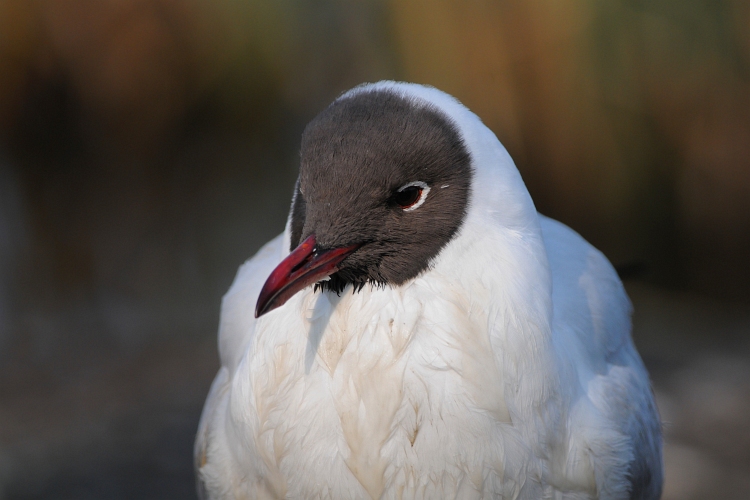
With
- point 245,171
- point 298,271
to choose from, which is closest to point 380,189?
point 298,271

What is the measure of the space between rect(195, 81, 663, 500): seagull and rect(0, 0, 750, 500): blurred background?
2170 millimetres

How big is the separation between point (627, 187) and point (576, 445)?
279 cm

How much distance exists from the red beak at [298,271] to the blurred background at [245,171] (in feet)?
8.12

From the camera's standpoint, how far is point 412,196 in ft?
6.05

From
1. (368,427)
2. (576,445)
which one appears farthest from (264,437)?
(576,445)

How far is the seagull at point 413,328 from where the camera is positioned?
1.81 m

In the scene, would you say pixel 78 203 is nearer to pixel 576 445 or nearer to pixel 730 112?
pixel 576 445

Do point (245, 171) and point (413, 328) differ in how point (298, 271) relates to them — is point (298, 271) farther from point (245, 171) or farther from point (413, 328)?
point (245, 171)

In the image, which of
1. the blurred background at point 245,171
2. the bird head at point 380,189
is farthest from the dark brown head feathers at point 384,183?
the blurred background at point 245,171

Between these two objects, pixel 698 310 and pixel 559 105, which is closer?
pixel 559 105

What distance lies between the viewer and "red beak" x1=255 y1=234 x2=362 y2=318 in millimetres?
1690

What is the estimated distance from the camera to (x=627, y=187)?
4465 mm

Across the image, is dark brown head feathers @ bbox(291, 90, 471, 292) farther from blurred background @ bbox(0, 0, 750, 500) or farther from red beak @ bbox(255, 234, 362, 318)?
blurred background @ bbox(0, 0, 750, 500)

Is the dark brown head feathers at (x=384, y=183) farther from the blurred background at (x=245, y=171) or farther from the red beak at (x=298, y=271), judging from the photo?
the blurred background at (x=245, y=171)
